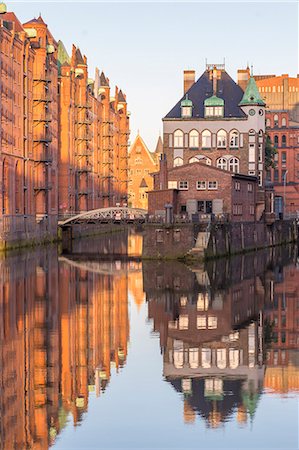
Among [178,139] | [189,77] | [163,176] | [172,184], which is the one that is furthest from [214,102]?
[163,176]

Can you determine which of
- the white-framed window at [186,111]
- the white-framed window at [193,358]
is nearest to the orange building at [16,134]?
the white-framed window at [186,111]

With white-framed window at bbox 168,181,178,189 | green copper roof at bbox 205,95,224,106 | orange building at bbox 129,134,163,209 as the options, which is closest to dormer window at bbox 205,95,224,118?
green copper roof at bbox 205,95,224,106

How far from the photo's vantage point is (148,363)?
27531mm

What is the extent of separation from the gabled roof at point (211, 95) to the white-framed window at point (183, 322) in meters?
53.0

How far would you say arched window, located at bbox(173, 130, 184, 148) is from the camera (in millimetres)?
88312

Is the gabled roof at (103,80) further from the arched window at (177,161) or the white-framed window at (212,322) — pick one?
the white-framed window at (212,322)

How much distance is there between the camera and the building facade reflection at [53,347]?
2092 cm

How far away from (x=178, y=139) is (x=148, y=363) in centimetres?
6220

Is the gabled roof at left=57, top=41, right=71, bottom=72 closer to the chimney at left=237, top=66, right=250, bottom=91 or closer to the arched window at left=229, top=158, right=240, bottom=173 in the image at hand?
the chimney at left=237, top=66, right=250, bottom=91

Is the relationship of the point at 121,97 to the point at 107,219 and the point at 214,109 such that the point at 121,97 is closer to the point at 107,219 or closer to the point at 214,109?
the point at 214,109

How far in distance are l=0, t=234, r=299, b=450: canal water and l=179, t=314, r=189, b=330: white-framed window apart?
0.12 feet

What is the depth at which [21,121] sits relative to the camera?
3248 inches

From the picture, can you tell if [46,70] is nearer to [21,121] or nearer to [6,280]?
[21,121]

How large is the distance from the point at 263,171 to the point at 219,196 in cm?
1801
